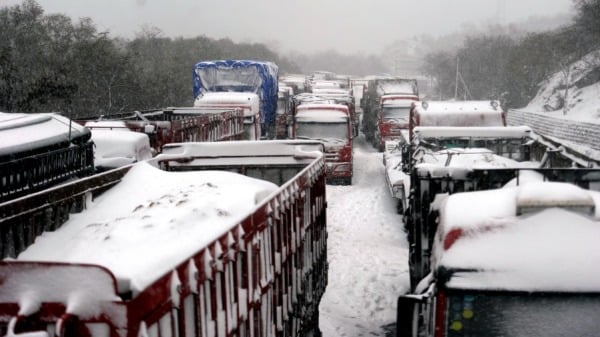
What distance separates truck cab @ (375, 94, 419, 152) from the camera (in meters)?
23.5

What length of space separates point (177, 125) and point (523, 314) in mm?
10274

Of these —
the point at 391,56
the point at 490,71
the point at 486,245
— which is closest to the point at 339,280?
the point at 486,245

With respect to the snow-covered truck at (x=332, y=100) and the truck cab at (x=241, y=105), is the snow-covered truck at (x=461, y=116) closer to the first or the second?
the snow-covered truck at (x=332, y=100)

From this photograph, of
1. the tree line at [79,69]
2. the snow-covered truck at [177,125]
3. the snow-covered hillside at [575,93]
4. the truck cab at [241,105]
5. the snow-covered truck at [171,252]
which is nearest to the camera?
the snow-covered truck at [171,252]

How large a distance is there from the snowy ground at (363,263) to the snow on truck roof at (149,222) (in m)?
2.83

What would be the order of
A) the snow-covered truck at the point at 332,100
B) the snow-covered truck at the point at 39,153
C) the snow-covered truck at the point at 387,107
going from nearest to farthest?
the snow-covered truck at the point at 39,153 → the snow-covered truck at the point at 332,100 → the snow-covered truck at the point at 387,107

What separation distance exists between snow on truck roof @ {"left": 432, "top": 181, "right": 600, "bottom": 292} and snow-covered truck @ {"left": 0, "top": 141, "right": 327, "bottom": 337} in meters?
1.29

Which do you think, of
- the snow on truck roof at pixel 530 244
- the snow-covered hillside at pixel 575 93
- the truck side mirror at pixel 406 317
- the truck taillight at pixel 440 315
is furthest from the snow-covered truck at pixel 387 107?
the truck side mirror at pixel 406 317

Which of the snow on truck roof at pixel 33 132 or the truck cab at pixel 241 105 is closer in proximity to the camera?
the snow on truck roof at pixel 33 132

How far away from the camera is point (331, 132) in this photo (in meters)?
17.6

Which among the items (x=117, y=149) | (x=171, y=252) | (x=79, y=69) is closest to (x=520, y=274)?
(x=171, y=252)

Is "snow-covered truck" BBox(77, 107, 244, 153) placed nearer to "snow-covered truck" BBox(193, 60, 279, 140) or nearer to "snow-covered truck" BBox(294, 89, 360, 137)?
"snow-covered truck" BBox(294, 89, 360, 137)

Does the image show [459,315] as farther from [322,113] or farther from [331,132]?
[322,113]

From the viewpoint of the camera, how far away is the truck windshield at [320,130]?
17.6 metres
